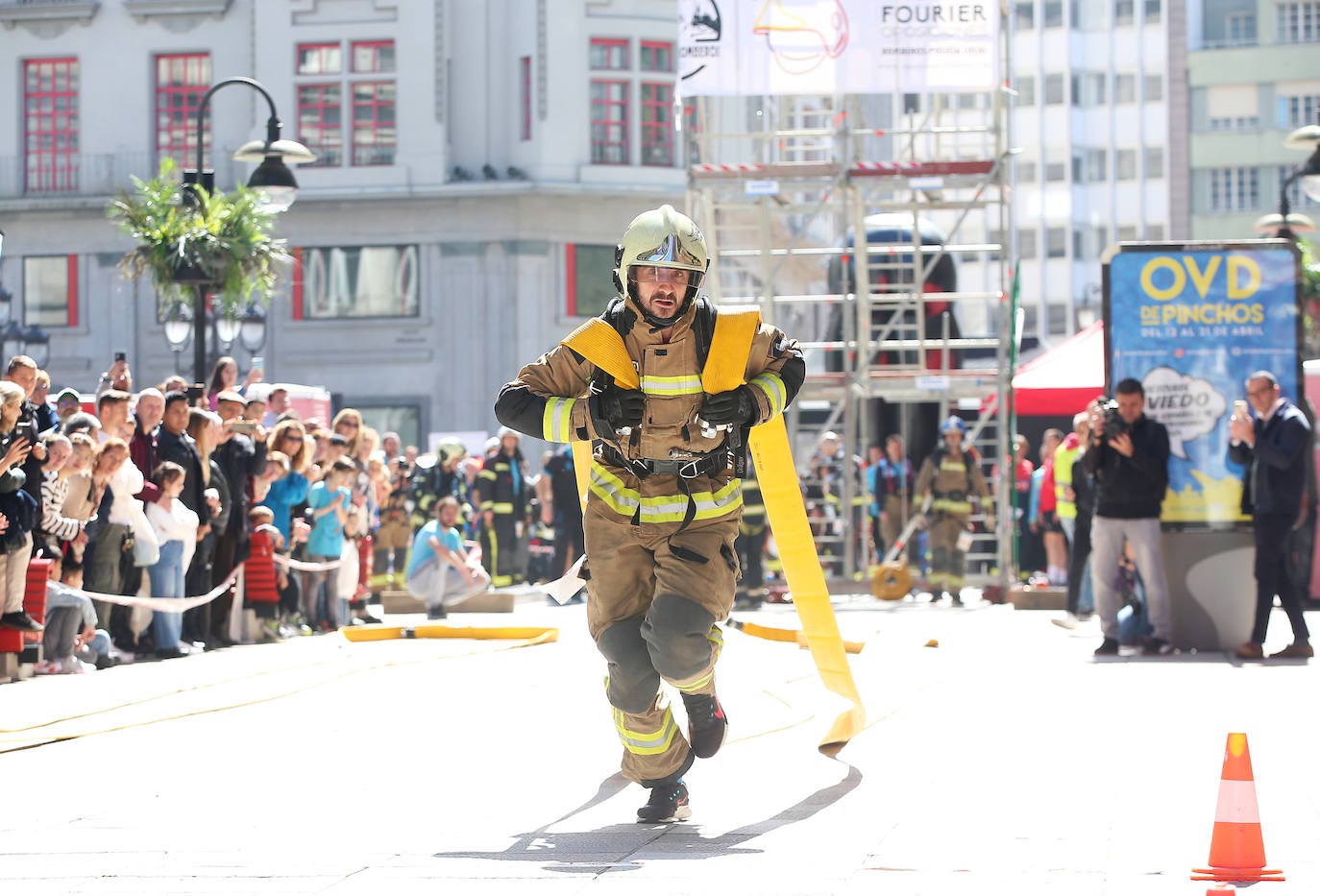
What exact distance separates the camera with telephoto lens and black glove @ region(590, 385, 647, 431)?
23.8ft

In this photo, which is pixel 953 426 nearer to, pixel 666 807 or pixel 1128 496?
pixel 1128 496

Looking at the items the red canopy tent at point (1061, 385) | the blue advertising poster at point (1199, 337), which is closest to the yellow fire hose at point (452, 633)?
the blue advertising poster at point (1199, 337)

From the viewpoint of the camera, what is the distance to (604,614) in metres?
7.17

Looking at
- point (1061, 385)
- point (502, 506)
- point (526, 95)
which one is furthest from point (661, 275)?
point (526, 95)

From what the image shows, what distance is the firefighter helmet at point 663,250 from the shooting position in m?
6.95

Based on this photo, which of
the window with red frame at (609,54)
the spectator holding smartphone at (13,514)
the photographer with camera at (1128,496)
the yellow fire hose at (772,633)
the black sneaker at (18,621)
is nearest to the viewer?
the spectator holding smartphone at (13,514)

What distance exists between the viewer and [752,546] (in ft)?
65.9

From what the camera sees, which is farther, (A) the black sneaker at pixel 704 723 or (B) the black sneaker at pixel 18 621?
(B) the black sneaker at pixel 18 621

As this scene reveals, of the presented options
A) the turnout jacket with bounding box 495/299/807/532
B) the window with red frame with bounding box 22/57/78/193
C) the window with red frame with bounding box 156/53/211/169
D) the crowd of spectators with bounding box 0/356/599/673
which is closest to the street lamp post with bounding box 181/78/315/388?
the crowd of spectators with bounding box 0/356/599/673

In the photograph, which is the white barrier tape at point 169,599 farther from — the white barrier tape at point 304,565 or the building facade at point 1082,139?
the building facade at point 1082,139

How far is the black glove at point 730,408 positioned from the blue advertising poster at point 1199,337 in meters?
7.60

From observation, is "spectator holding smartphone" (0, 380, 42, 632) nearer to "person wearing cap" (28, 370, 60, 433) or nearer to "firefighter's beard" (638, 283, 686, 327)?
"person wearing cap" (28, 370, 60, 433)

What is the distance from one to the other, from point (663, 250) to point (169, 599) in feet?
27.4

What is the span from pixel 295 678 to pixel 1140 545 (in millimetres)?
5529
